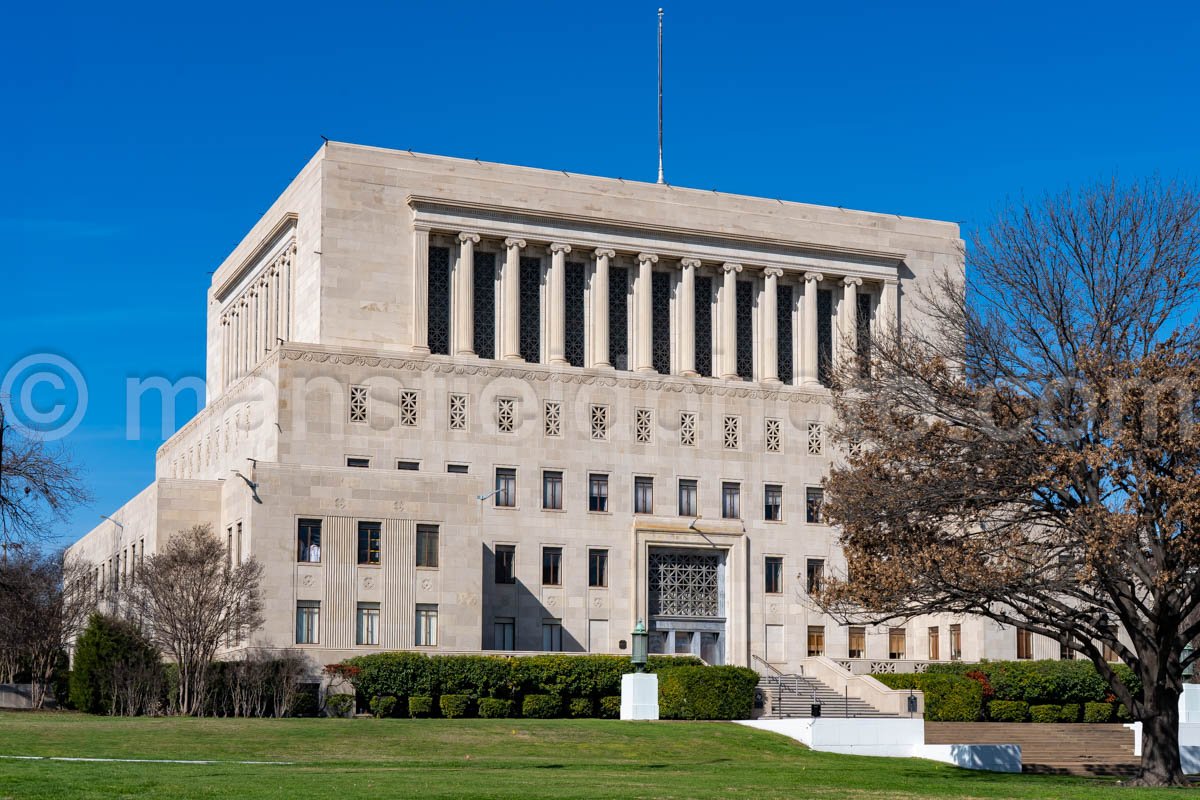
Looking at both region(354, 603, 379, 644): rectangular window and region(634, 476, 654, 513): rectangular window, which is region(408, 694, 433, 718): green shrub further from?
region(634, 476, 654, 513): rectangular window

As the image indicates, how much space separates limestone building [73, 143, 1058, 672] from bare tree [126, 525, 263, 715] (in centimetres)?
406

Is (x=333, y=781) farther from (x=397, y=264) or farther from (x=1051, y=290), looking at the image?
(x=397, y=264)

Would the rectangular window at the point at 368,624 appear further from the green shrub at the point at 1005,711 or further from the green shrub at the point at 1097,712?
the green shrub at the point at 1097,712

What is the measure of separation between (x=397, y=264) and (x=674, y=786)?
39.4 m

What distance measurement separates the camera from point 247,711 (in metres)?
48.1

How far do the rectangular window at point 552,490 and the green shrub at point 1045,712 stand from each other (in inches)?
740

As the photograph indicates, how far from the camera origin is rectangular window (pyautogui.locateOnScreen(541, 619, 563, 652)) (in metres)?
61.2

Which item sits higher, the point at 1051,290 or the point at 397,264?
the point at 397,264

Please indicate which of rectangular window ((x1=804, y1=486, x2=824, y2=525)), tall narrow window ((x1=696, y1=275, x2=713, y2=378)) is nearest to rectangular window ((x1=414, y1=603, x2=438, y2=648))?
rectangular window ((x1=804, y1=486, x2=824, y2=525))

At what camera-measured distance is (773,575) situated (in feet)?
215

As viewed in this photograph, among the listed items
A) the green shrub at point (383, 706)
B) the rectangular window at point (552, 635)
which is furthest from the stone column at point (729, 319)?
the green shrub at point (383, 706)

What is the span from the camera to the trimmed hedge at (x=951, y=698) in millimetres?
54312

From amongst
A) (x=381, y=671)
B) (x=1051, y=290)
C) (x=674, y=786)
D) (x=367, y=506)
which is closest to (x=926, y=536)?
(x=1051, y=290)

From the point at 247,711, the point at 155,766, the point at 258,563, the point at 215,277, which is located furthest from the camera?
the point at 215,277
